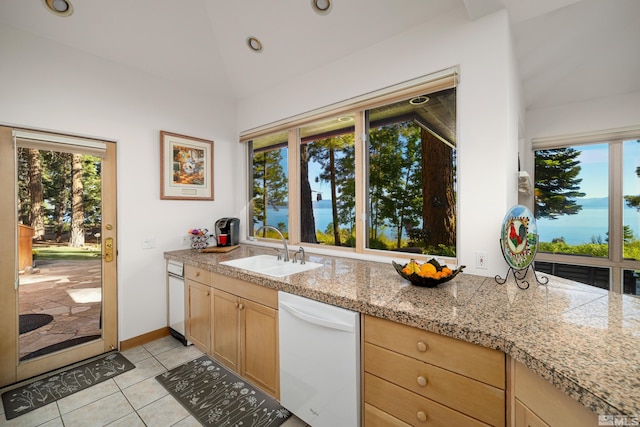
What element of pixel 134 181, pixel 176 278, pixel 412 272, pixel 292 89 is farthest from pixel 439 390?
pixel 134 181

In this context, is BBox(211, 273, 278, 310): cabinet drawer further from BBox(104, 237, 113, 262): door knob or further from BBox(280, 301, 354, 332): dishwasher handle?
BBox(104, 237, 113, 262): door knob

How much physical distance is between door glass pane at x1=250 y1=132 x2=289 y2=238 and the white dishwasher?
1494 millimetres

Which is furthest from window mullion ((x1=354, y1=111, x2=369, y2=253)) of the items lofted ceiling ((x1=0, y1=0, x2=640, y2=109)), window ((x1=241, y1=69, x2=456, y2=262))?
lofted ceiling ((x1=0, y1=0, x2=640, y2=109))

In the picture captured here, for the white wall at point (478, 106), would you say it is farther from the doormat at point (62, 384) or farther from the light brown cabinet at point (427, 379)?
the doormat at point (62, 384)

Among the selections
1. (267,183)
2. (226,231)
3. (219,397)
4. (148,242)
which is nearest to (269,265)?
(226,231)

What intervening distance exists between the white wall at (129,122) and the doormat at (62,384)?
26cm

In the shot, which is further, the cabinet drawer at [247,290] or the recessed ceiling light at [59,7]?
the recessed ceiling light at [59,7]

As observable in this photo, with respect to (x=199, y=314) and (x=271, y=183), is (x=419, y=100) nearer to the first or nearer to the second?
(x=271, y=183)

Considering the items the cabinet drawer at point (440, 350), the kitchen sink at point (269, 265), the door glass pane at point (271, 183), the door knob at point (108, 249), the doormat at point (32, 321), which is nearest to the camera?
the cabinet drawer at point (440, 350)

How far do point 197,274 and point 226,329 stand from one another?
0.58m

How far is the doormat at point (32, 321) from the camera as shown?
2133mm

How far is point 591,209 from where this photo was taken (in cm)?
288

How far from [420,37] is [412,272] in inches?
64.9

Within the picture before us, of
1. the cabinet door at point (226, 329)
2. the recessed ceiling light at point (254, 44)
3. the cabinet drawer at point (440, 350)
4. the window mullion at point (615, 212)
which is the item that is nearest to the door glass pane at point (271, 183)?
the recessed ceiling light at point (254, 44)
